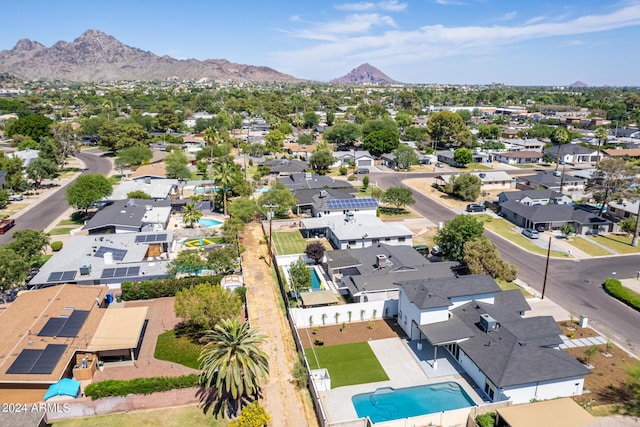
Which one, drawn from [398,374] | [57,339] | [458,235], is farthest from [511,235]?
[57,339]

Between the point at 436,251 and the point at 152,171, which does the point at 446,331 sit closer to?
the point at 436,251

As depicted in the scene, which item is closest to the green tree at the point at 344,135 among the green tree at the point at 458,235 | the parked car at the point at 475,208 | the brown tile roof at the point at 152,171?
the brown tile roof at the point at 152,171

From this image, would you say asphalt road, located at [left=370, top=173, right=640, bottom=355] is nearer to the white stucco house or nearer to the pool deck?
the white stucco house

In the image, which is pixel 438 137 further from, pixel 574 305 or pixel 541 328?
pixel 541 328

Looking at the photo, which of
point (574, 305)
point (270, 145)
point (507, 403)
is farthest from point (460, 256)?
point (270, 145)

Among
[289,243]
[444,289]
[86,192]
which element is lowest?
[289,243]

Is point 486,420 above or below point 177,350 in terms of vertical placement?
above
